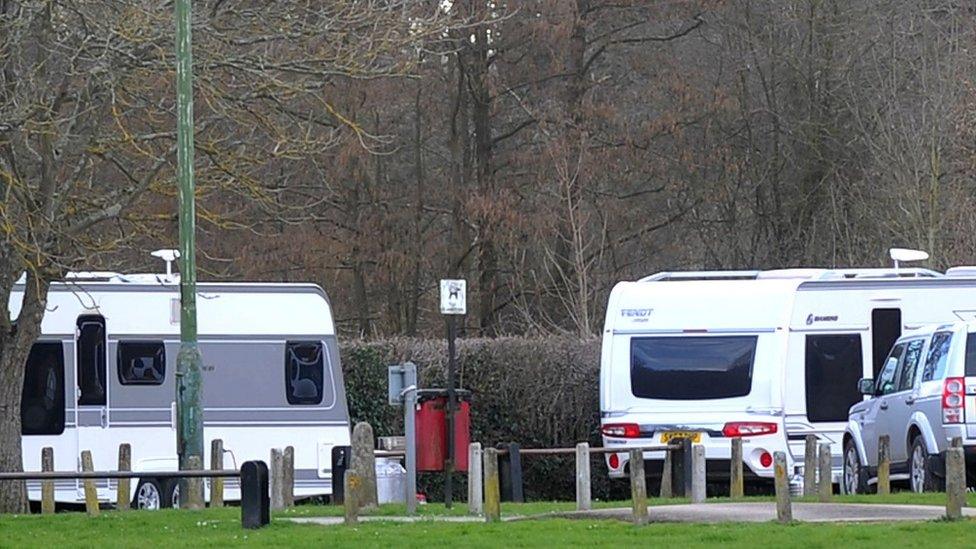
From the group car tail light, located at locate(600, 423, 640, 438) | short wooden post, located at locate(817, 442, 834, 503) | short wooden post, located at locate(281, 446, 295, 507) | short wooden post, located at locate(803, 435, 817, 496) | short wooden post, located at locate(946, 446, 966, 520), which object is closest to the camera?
short wooden post, located at locate(946, 446, 966, 520)

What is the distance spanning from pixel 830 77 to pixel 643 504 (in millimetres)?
20536

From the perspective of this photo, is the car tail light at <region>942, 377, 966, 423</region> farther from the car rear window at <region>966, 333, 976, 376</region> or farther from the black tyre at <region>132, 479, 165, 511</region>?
the black tyre at <region>132, 479, 165, 511</region>

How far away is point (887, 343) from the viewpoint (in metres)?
→ 23.2

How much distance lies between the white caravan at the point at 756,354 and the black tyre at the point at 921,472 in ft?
10.9

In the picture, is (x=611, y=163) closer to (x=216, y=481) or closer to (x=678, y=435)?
(x=678, y=435)

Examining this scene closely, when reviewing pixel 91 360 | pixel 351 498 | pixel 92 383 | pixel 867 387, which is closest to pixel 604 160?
pixel 91 360

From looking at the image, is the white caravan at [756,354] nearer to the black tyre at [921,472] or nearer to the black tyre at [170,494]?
the black tyre at [921,472]

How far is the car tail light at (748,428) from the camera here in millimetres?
22578

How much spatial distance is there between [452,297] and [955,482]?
640cm

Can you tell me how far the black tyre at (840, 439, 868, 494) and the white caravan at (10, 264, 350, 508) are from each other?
651cm

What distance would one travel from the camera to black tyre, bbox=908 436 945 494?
18625 millimetres

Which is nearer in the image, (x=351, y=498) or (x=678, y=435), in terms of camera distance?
(x=351, y=498)

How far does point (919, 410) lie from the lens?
18734mm

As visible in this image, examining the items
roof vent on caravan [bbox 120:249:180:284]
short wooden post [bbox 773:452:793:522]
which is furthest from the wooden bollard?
roof vent on caravan [bbox 120:249:180:284]
